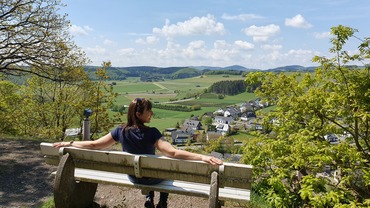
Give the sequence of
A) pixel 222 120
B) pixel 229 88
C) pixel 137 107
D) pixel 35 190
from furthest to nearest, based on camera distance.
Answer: pixel 229 88 < pixel 222 120 < pixel 35 190 < pixel 137 107

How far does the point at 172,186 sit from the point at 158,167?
414 mm

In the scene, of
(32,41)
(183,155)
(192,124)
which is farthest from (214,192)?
(192,124)

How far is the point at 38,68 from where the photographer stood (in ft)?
45.6

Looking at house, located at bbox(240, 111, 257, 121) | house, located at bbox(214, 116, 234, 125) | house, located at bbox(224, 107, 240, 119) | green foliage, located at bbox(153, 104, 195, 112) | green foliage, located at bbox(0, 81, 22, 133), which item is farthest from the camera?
green foliage, located at bbox(153, 104, 195, 112)

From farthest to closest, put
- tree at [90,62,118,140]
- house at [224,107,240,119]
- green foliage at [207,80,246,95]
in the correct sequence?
green foliage at [207,80,246,95] < house at [224,107,240,119] < tree at [90,62,118,140]

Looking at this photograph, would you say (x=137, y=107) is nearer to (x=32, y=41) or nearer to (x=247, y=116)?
(x=32, y=41)

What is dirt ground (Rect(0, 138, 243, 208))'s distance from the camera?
6164 millimetres

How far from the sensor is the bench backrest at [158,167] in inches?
147

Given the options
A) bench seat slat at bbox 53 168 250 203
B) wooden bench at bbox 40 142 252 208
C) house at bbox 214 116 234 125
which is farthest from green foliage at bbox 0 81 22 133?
house at bbox 214 116 234 125

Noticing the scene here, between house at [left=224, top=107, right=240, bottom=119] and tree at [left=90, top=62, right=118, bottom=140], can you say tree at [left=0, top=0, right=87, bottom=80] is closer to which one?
tree at [left=90, top=62, right=118, bottom=140]

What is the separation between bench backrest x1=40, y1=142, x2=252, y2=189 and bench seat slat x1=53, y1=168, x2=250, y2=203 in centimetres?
20

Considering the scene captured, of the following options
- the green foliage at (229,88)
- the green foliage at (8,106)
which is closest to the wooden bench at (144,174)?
the green foliage at (8,106)

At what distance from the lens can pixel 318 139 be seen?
679 centimetres

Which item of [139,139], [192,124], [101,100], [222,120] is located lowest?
[222,120]
